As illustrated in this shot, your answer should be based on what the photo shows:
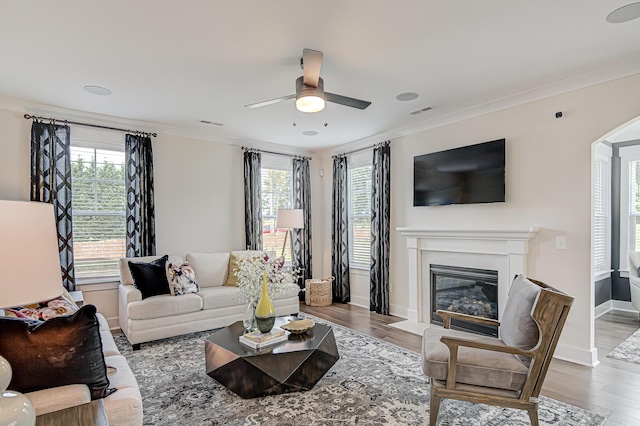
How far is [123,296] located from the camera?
163 inches

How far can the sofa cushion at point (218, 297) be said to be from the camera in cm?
435

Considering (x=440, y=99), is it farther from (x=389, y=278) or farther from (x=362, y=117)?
(x=389, y=278)

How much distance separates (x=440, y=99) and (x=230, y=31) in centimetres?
248

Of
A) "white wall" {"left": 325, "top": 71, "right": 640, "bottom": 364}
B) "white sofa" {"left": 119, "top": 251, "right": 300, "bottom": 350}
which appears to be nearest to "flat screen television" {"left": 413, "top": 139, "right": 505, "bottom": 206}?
"white wall" {"left": 325, "top": 71, "right": 640, "bottom": 364}

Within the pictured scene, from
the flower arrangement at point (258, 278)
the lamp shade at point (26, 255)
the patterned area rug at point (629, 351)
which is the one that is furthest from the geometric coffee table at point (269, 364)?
the patterned area rug at point (629, 351)

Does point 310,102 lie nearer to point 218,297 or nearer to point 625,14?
point 625,14

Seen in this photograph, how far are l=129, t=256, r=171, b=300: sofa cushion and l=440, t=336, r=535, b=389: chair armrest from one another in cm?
340

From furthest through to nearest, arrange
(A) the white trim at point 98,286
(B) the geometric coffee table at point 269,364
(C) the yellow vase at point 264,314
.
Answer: (A) the white trim at point 98,286 → (C) the yellow vase at point 264,314 → (B) the geometric coffee table at point 269,364

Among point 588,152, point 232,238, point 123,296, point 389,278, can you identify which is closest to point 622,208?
point 588,152

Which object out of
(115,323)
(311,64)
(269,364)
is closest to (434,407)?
(269,364)

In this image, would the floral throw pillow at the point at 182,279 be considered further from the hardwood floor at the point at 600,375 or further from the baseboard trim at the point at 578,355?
the baseboard trim at the point at 578,355

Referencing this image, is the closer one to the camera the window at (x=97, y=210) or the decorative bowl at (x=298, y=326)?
the decorative bowl at (x=298, y=326)

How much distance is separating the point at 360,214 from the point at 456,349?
3.96 metres

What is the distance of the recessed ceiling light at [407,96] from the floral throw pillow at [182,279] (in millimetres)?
3334
